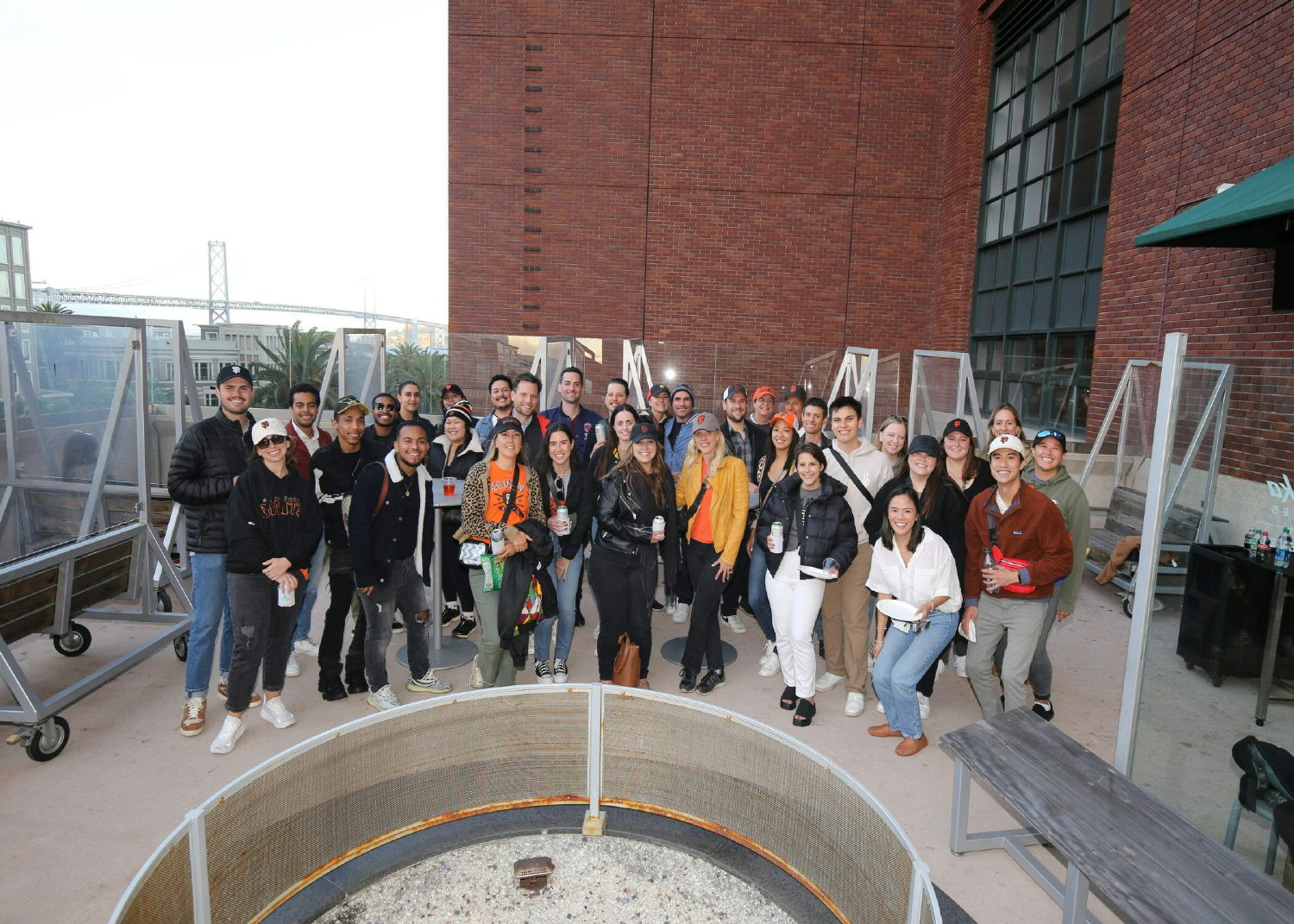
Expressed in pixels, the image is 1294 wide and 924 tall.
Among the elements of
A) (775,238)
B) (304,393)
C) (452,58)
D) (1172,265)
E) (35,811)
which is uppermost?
(452,58)

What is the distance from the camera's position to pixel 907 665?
424 centimetres

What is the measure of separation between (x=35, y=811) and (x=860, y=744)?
14.4 feet

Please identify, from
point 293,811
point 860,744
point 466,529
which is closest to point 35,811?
point 293,811

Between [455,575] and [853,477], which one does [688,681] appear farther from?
[455,575]

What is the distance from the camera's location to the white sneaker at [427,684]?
495cm

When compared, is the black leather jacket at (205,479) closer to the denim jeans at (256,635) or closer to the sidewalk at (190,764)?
the denim jeans at (256,635)

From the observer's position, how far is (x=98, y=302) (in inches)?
2953

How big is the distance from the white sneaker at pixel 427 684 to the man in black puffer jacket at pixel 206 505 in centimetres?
111

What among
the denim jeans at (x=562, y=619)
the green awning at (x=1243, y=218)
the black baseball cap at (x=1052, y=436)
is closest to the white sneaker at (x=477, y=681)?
the denim jeans at (x=562, y=619)

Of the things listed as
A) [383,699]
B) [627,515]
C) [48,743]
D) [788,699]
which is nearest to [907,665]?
[788,699]

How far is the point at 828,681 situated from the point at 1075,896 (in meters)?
2.44

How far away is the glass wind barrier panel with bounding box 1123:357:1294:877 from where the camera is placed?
3197 millimetres

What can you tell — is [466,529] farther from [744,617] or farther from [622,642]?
[744,617]

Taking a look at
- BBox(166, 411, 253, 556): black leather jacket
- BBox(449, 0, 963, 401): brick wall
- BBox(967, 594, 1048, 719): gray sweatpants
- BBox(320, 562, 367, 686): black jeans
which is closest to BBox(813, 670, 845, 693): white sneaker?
BBox(967, 594, 1048, 719): gray sweatpants
